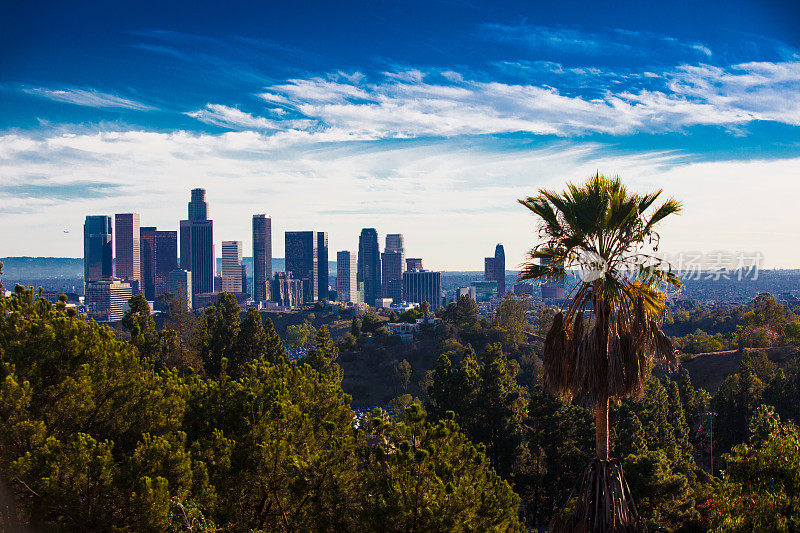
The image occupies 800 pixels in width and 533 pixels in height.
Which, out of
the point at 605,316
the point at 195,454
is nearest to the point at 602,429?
the point at 605,316

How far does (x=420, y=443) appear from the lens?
10.9m

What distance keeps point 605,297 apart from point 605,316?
11.6 inches

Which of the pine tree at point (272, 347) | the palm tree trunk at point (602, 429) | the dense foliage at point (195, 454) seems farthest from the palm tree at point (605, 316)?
the pine tree at point (272, 347)

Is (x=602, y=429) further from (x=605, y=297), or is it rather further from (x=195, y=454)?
(x=195, y=454)

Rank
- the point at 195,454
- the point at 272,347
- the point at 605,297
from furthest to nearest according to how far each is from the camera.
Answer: the point at 272,347 < the point at 195,454 < the point at 605,297

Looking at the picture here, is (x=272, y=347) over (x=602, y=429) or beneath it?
beneath

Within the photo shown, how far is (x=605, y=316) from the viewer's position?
8.85 meters

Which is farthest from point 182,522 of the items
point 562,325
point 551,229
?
point 551,229

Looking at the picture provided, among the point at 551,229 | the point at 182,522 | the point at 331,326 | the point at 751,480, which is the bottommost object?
the point at 331,326

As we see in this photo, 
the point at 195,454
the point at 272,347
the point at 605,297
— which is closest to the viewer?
the point at 605,297

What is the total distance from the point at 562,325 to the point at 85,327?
10.3m

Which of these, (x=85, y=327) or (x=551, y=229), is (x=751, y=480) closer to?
(x=551, y=229)

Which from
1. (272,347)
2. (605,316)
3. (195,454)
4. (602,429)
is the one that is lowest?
(272,347)

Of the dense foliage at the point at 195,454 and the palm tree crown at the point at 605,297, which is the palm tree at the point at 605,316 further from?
the dense foliage at the point at 195,454
